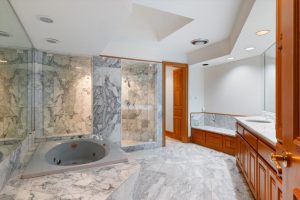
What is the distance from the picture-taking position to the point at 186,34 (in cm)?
334

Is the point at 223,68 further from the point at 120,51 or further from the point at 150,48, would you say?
the point at 120,51

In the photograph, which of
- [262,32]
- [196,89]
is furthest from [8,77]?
[196,89]

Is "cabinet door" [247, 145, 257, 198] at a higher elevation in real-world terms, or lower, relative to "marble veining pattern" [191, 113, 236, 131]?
lower

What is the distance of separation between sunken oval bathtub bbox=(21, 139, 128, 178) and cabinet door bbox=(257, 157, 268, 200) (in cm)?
138

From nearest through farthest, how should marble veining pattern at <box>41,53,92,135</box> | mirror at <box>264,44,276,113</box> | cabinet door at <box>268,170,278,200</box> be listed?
1. cabinet door at <box>268,170,278,200</box>
2. mirror at <box>264,44,276,113</box>
3. marble veining pattern at <box>41,53,92,135</box>

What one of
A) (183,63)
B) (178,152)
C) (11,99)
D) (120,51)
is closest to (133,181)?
(11,99)

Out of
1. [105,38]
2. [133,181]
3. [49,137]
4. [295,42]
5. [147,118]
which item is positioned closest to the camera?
[295,42]

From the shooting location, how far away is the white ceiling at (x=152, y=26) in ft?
5.62

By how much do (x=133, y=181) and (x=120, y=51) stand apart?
2.92m

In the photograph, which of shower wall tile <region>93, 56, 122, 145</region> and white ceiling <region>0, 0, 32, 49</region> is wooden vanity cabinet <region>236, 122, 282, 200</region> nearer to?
white ceiling <region>0, 0, 32, 49</region>

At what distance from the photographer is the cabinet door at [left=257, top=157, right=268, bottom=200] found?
1.70 meters

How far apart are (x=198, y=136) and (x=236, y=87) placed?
62.1 inches

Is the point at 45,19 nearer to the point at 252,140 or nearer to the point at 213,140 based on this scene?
the point at 252,140

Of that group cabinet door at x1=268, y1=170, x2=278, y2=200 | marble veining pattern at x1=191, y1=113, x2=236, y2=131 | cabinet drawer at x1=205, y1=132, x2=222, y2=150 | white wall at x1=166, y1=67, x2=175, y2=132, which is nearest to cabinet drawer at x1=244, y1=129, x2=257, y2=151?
cabinet door at x1=268, y1=170, x2=278, y2=200
